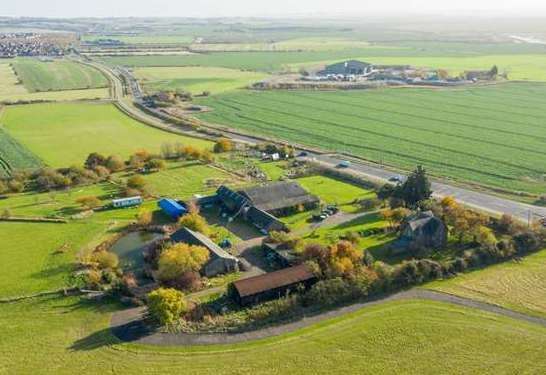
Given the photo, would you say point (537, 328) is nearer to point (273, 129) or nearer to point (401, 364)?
point (401, 364)

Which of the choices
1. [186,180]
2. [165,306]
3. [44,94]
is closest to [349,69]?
[44,94]

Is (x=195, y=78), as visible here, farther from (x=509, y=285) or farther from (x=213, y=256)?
(x=509, y=285)

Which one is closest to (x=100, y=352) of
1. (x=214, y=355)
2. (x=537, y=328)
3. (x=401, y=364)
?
(x=214, y=355)

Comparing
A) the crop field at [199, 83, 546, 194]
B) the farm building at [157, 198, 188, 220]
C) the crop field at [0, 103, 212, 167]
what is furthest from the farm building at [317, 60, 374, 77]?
the farm building at [157, 198, 188, 220]

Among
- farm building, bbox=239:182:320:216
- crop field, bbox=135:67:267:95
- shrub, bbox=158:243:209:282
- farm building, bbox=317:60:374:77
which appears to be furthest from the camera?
farm building, bbox=317:60:374:77

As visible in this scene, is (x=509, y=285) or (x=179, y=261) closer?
(x=509, y=285)

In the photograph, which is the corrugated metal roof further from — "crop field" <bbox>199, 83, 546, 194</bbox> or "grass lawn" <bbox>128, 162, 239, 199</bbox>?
"crop field" <bbox>199, 83, 546, 194</bbox>
